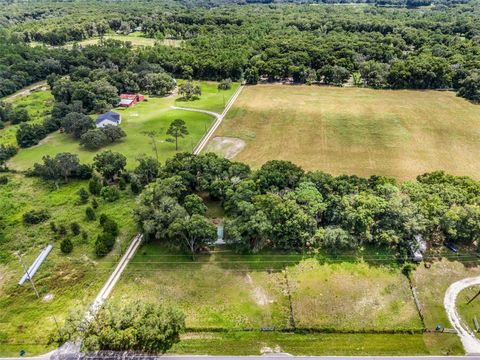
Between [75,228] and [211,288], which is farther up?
[75,228]

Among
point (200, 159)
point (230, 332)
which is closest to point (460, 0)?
point (200, 159)

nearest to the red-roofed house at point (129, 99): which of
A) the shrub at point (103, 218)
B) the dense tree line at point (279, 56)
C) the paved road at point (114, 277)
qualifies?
the dense tree line at point (279, 56)

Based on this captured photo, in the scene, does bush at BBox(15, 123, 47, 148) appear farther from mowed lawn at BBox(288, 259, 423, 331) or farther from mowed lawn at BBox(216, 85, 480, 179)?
mowed lawn at BBox(288, 259, 423, 331)

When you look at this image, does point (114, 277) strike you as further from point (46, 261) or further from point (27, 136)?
point (27, 136)

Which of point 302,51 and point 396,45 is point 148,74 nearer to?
point 302,51

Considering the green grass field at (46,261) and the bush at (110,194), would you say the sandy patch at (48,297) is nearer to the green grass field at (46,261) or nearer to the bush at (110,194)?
the green grass field at (46,261)

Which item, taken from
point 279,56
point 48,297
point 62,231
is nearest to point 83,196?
point 62,231
